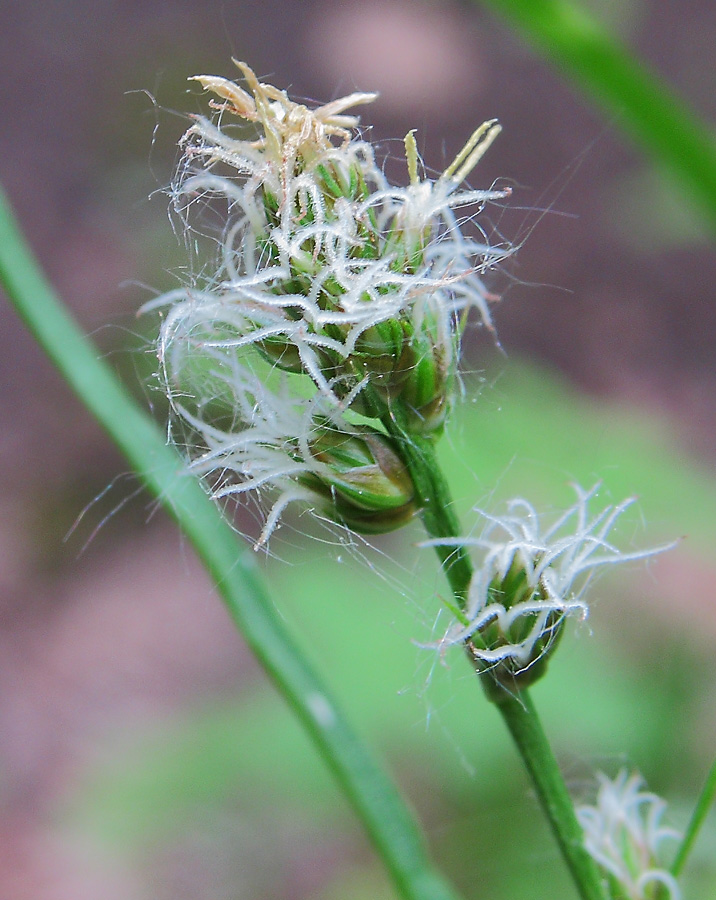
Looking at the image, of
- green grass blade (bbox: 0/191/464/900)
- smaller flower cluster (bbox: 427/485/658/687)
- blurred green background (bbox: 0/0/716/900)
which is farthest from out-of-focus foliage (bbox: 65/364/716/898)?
smaller flower cluster (bbox: 427/485/658/687)

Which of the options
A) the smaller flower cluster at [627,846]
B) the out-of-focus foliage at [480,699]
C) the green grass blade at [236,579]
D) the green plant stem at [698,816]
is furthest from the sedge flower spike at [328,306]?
the out-of-focus foliage at [480,699]

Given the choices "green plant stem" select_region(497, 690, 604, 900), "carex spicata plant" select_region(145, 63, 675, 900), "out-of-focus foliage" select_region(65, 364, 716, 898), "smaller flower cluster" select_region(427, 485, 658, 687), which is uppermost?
"carex spicata plant" select_region(145, 63, 675, 900)

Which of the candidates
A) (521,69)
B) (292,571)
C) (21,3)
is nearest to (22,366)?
(292,571)

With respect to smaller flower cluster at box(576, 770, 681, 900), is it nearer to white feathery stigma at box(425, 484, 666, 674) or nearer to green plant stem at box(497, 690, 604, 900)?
green plant stem at box(497, 690, 604, 900)

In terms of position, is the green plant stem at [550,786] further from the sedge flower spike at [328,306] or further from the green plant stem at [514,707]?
the sedge flower spike at [328,306]

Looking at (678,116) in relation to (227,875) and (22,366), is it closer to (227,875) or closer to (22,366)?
(227,875)

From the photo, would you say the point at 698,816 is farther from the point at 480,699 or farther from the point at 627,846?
the point at 480,699

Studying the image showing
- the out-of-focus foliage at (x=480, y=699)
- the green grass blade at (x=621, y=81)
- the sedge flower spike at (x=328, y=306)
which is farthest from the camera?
the out-of-focus foliage at (x=480, y=699)
